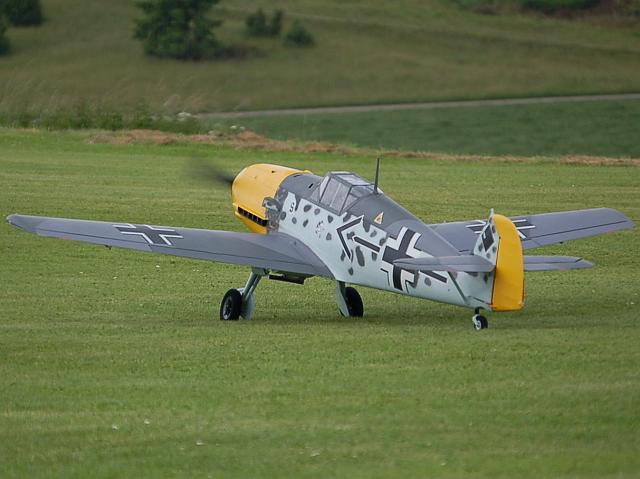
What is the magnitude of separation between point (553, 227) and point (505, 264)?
3.85 metres

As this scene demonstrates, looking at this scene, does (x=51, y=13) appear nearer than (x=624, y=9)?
Yes

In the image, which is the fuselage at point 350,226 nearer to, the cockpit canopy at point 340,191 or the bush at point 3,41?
the cockpit canopy at point 340,191

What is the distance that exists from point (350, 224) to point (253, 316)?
6.20 feet

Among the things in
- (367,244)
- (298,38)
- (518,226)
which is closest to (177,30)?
(298,38)

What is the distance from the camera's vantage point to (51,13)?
207 feet

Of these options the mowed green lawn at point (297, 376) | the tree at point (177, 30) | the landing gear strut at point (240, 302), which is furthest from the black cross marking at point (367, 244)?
the tree at point (177, 30)

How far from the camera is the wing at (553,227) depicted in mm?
16359

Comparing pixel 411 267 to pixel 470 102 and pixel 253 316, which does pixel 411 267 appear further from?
pixel 470 102

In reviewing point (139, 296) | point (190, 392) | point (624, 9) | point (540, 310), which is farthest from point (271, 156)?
point (624, 9)

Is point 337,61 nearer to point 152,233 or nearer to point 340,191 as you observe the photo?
point 340,191

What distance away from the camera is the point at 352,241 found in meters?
15.0

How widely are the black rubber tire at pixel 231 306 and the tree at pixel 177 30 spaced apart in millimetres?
41136

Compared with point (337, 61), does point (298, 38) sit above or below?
above

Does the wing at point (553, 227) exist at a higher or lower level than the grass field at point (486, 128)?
higher
